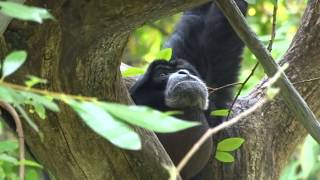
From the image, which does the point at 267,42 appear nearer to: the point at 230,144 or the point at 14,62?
the point at 230,144

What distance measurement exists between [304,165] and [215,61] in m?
0.69

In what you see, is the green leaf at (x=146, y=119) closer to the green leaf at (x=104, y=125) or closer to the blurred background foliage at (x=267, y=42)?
the green leaf at (x=104, y=125)

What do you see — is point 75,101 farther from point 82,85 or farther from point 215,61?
point 215,61

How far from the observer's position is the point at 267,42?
3.44 meters

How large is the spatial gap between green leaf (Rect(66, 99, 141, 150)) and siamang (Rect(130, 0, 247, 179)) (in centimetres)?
162

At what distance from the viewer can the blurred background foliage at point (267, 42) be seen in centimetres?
315

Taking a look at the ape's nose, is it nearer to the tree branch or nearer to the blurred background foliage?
the blurred background foliage

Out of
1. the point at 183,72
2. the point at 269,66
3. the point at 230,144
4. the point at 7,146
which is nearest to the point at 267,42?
the point at 183,72

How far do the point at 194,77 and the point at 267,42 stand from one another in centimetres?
78

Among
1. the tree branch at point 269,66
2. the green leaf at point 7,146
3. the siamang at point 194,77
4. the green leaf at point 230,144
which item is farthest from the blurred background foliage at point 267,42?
the green leaf at point 7,146

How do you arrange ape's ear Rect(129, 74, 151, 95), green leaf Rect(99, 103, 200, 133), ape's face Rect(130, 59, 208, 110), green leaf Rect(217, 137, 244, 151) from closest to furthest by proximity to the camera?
green leaf Rect(99, 103, 200, 133), green leaf Rect(217, 137, 244, 151), ape's face Rect(130, 59, 208, 110), ape's ear Rect(129, 74, 151, 95)

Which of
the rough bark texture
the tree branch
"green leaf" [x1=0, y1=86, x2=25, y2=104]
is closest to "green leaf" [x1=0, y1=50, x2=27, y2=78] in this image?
"green leaf" [x1=0, y1=86, x2=25, y2=104]

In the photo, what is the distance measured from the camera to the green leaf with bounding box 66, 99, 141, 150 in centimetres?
92

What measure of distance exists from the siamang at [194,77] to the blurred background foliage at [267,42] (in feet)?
0.41
